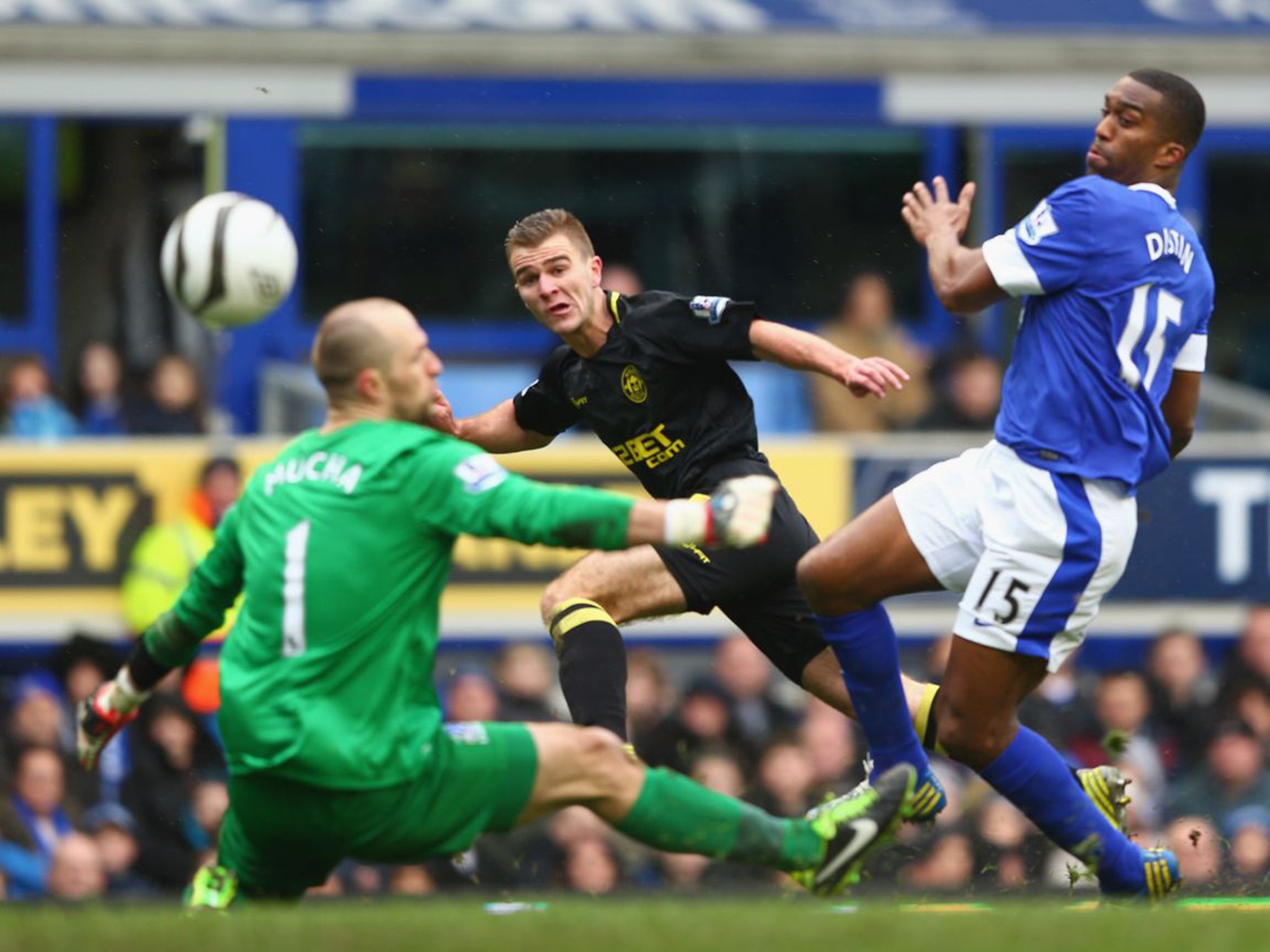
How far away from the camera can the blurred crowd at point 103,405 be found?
13406 millimetres

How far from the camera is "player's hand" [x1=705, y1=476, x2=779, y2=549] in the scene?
618cm

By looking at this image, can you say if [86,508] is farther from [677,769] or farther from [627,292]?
[677,769]

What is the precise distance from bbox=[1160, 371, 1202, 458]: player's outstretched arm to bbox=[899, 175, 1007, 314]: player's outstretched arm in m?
0.73

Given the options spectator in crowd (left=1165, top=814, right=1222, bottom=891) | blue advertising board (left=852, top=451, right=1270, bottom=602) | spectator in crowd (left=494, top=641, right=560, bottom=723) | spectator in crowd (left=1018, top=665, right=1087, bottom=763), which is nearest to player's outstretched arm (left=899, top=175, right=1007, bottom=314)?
spectator in crowd (left=1165, top=814, right=1222, bottom=891)

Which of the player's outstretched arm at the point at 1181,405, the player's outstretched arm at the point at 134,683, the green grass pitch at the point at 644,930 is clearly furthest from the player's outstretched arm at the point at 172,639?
the player's outstretched arm at the point at 1181,405

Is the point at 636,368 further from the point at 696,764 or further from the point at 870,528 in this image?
the point at 696,764

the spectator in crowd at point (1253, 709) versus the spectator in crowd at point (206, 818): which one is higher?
the spectator in crowd at point (1253, 709)

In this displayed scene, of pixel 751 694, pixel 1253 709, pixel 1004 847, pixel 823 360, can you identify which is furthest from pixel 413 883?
pixel 823 360

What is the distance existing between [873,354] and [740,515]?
7637mm

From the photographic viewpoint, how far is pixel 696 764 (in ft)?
40.2

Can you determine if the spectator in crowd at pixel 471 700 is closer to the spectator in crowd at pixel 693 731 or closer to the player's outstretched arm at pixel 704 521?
the spectator in crowd at pixel 693 731

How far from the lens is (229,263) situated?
898 cm

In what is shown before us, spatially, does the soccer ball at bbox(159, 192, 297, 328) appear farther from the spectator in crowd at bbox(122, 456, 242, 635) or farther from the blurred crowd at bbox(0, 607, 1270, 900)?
the spectator in crowd at bbox(122, 456, 242, 635)

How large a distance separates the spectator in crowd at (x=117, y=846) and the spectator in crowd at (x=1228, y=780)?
5331 mm
